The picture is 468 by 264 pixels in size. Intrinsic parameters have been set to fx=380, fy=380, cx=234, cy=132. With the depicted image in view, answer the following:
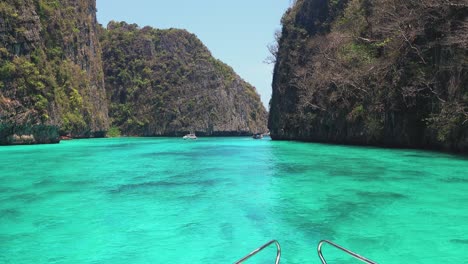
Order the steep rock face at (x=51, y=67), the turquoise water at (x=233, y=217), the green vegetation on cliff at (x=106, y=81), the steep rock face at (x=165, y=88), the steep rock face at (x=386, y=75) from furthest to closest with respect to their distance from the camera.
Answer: the steep rock face at (x=165, y=88), the green vegetation on cliff at (x=106, y=81), the steep rock face at (x=51, y=67), the steep rock face at (x=386, y=75), the turquoise water at (x=233, y=217)

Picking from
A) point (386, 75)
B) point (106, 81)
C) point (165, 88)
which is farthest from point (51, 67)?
point (386, 75)

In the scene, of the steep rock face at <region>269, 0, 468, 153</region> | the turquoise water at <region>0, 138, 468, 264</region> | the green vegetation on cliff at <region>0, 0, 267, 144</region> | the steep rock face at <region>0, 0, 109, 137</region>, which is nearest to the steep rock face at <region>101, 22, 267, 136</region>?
the green vegetation on cliff at <region>0, 0, 267, 144</region>

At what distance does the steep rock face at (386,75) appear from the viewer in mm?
20359

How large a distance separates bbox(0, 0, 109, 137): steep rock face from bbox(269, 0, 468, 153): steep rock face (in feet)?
106

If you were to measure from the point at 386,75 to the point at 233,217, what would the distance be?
70.0 feet

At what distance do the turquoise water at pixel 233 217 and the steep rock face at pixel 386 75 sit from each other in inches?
291

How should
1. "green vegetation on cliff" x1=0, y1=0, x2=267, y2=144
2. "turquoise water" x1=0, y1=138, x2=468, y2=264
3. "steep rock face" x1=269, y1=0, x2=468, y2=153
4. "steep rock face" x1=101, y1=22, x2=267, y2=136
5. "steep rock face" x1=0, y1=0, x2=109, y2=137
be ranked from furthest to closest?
"steep rock face" x1=101, y1=22, x2=267, y2=136 < "green vegetation on cliff" x1=0, y1=0, x2=267, y2=144 < "steep rock face" x1=0, y1=0, x2=109, y2=137 < "steep rock face" x1=269, y1=0, x2=468, y2=153 < "turquoise water" x1=0, y1=138, x2=468, y2=264

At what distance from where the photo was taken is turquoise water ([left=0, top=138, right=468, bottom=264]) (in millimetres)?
6422

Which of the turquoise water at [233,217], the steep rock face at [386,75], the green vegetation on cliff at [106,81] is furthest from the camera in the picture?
the green vegetation on cliff at [106,81]

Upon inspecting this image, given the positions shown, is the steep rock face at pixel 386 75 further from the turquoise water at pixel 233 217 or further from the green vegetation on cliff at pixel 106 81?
the green vegetation on cliff at pixel 106 81

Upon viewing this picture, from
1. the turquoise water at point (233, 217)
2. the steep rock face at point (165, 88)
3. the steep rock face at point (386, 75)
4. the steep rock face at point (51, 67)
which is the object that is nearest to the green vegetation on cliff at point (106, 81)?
the steep rock face at point (51, 67)

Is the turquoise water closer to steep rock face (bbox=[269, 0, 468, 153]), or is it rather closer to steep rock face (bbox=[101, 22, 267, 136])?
steep rock face (bbox=[269, 0, 468, 153])

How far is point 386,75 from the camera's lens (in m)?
26.3

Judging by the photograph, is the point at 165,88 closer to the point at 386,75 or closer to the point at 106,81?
the point at 106,81
